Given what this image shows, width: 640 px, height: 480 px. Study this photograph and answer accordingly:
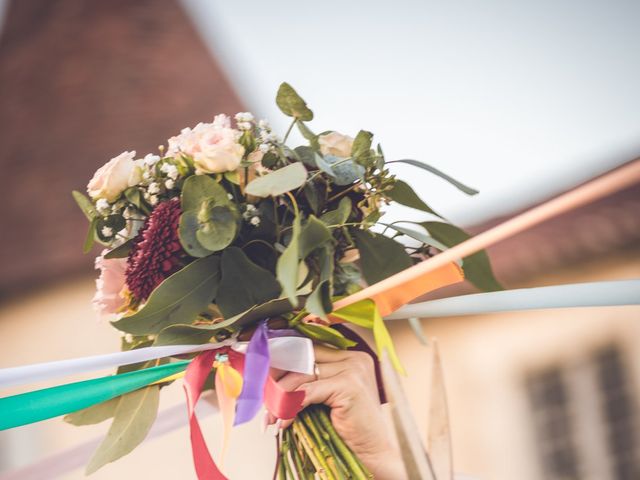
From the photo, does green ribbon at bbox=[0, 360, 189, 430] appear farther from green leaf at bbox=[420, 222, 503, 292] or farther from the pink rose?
green leaf at bbox=[420, 222, 503, 292]

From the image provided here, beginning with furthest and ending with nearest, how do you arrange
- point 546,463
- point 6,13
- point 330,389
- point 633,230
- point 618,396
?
point 6,13, point 618,396, point 546,463, point 633,230, point 330,389

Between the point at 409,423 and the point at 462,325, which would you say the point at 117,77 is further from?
the point at 409,423

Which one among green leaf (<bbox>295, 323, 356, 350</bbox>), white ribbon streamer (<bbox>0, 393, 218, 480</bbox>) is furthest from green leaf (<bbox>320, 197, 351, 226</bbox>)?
white ribbon streamer (<bbox>0, 393, 218, 480</bbox>)

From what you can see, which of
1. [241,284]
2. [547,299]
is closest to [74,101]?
[241,284]

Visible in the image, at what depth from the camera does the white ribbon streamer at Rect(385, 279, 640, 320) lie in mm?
838

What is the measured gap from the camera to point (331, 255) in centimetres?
117

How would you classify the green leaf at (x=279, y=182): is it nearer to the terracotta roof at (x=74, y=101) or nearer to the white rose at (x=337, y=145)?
the white rose at (x=337, y=145)

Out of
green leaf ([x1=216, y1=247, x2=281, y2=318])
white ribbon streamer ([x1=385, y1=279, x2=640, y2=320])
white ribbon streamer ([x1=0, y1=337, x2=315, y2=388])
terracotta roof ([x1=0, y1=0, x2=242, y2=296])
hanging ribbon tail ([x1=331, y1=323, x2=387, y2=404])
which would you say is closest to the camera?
white ribbon streamer ([x1=385, y1=279, x2=640, y2=320])

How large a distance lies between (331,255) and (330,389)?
0.27m

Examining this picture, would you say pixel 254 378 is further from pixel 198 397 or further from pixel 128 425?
pixel 128 425

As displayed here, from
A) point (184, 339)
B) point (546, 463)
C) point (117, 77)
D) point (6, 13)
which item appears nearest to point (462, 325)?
point (546, 463)

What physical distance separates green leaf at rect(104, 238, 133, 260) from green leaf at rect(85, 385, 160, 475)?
10.6 inches

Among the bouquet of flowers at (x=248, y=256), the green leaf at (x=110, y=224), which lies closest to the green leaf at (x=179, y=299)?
the bouquet of flowers at (x=248, y=256)

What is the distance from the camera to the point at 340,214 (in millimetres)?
1188
